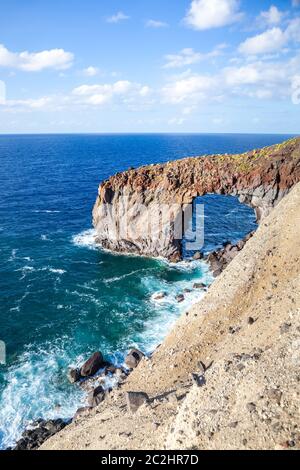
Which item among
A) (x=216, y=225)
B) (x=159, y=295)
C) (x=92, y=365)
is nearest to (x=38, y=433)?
(x=92, y=365)

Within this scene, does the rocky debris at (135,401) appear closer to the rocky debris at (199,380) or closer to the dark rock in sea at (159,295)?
the rocky debris at (199,380)

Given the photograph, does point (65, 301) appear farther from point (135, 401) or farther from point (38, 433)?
point (135, 401)

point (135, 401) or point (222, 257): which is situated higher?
point (222, 257)

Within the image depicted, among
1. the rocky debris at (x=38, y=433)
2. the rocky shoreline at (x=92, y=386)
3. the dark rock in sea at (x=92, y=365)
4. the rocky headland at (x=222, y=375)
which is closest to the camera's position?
the rocky headland at (x=222, y=375)

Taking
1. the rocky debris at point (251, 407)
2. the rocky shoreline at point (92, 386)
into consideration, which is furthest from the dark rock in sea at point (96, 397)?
the rocky debris at point (251, 407)

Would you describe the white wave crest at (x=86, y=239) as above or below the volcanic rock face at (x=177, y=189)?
below

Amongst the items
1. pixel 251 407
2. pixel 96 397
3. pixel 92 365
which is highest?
pixel 251 407

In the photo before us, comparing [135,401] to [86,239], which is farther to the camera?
[86,239]

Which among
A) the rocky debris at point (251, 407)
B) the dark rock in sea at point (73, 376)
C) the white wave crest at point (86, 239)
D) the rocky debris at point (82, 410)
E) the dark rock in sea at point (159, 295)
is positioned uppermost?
the rocky debris at point (251, 407)
